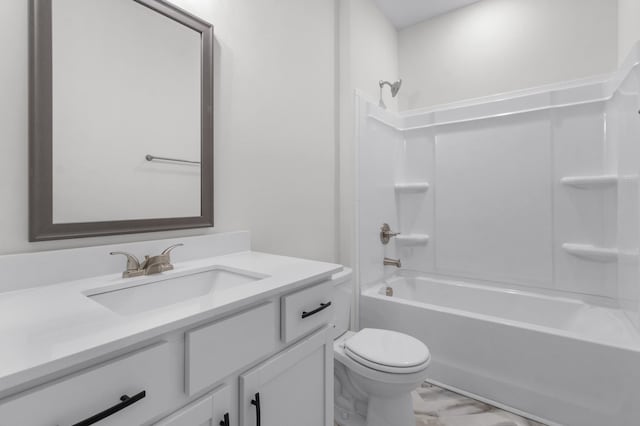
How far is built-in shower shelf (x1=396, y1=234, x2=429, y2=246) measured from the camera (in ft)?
8.80

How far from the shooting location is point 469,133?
2512 mm

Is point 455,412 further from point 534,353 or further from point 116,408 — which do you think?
point 116,408

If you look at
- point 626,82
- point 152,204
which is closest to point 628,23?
point 626,82

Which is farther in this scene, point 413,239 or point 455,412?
point 413,239

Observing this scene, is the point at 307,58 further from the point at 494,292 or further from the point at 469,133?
the point at 494,292

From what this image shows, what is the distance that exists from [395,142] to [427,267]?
1136 millimetres

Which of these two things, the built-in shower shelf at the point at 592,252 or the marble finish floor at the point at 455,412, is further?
the built-in shower shelf at the point at 592,252

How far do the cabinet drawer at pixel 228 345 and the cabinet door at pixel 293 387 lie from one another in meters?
0.05

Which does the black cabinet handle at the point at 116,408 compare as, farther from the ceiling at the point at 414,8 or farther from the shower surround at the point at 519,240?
the ceiling at the point at 414,8

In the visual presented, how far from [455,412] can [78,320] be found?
A: 1.85 metres

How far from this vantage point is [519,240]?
2.30 m

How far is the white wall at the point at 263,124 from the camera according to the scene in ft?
2.91

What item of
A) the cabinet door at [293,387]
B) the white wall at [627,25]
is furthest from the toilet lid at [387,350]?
the white wall at [627,25]

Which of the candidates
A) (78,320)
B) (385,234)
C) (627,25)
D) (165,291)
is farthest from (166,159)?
(627,25)
